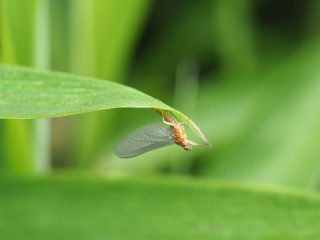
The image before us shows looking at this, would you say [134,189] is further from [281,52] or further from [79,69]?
[281,52]

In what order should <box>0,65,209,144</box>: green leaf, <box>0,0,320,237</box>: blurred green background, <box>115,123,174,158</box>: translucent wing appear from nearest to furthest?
<box>0,65,209,144</box>: green leaf → <box>115,123,174,158</box>: translucent wing → <box>0,0,320,237</box>: blurred green background

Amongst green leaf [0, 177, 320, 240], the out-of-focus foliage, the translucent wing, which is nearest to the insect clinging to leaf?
the translucent wing

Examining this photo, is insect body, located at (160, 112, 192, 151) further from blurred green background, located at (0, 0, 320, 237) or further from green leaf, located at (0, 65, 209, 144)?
blurred green background, located at (0, 0, 320, 237)

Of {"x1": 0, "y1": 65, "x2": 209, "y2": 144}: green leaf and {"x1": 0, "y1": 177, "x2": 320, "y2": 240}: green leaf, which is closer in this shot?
{"x1": 0, "y1": 65, "x2": 209, "y2": 144}: green leaf

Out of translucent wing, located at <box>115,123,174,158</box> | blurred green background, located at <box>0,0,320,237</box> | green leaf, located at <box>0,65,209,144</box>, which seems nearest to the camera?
green leaf, located at <box>0,65,209,144</box>

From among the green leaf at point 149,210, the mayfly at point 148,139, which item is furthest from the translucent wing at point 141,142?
the green leaf at point 149,210

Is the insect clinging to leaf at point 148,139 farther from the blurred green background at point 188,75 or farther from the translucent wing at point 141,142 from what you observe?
the blurred green background at point 188,75

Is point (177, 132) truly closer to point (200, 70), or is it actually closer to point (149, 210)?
point (149, 210)
